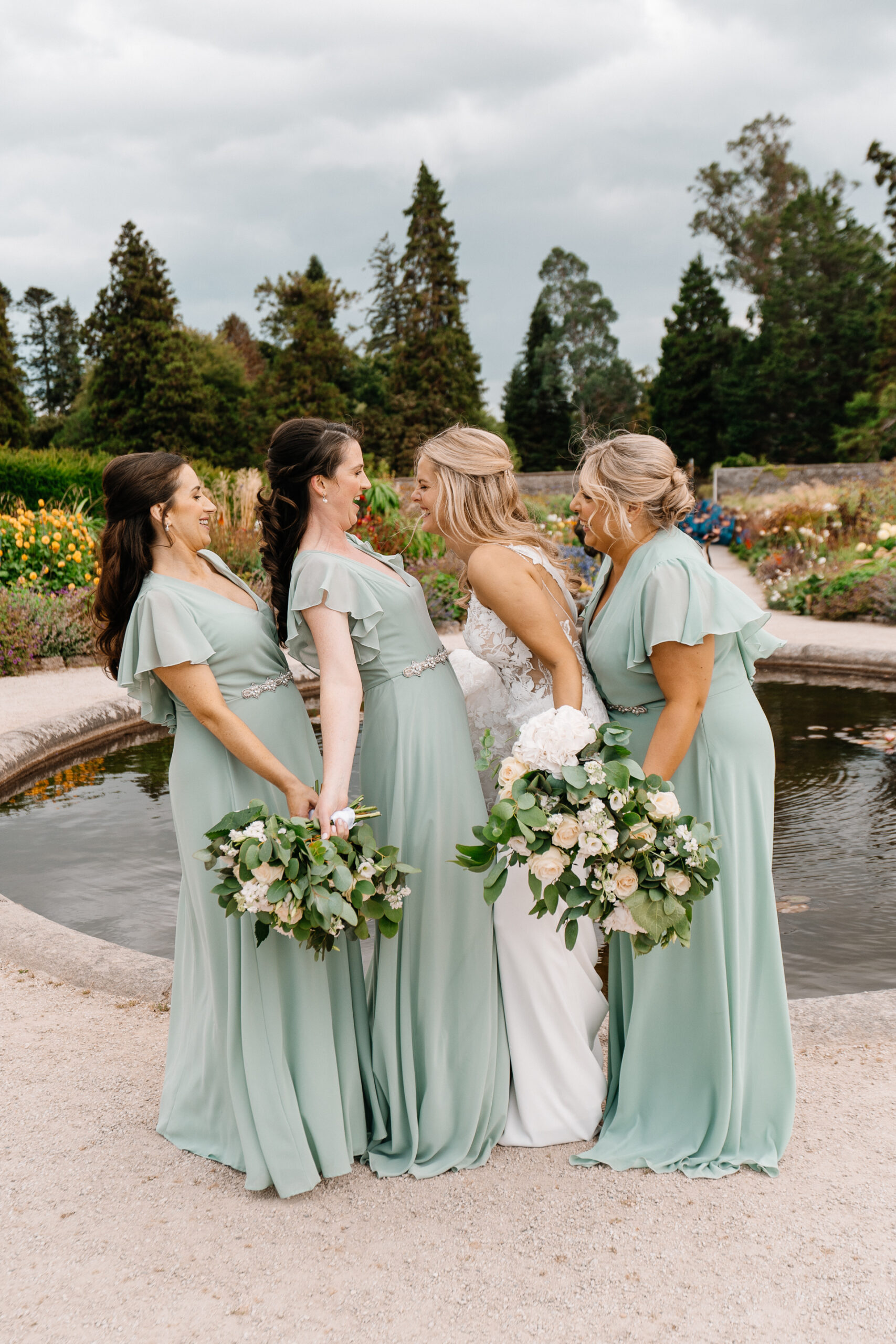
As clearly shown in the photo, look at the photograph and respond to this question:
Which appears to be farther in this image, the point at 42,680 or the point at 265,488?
the point at 42,680

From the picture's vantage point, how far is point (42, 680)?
9492 millimetres

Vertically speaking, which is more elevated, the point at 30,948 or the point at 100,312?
the point at 100,312

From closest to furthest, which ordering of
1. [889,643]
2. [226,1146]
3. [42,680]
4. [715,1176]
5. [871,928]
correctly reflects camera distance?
1. [715,1176]
2. [226,1146]
3. [871,928]
4. [42,680]
5. [889,643]

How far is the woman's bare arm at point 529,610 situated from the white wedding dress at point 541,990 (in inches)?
2.0

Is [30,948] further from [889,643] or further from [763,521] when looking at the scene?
[763,521]

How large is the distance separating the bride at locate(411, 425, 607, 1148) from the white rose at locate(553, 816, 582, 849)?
461 millimetres

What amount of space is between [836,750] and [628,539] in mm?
4877

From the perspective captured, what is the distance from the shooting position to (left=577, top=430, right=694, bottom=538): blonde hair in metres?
2.37

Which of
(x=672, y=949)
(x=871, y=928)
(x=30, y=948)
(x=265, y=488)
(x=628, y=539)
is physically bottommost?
(x=871, y=928)

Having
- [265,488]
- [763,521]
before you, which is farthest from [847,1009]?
[763,521]

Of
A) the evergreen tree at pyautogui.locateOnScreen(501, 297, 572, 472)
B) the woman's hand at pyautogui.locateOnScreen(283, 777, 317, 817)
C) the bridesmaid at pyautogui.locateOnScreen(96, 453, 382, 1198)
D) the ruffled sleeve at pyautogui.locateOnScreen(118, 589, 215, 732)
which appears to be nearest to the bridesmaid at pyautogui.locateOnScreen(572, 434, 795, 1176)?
the bridesmaid at pyautogui.locateOnScreen(96, 453, 382, 1198)

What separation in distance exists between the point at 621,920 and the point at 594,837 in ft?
0.71

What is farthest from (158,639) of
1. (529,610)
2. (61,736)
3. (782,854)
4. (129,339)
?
(129,339)

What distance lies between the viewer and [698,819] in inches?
97.5
